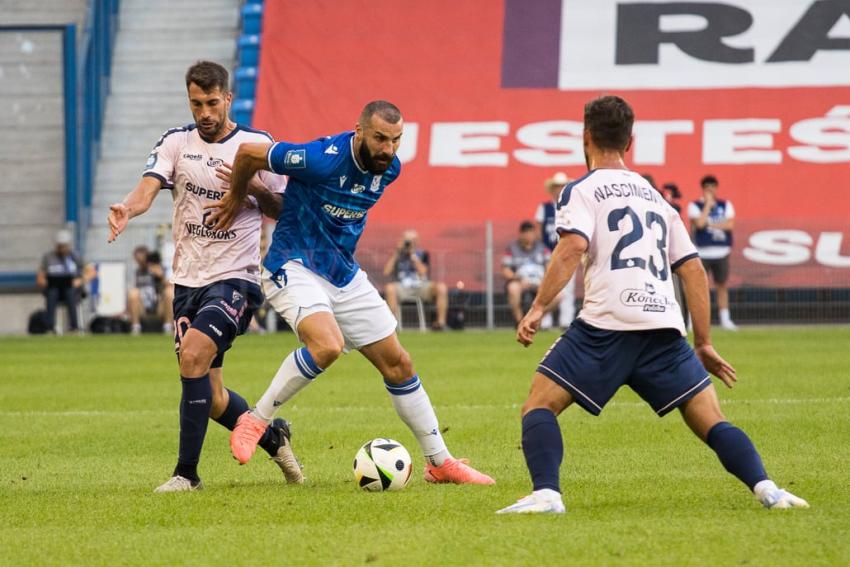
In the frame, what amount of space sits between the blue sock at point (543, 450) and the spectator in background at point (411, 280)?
717 inches

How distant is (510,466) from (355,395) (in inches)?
207

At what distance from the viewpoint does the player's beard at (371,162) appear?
7711 mm

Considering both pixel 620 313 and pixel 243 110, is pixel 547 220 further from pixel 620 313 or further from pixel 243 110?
pixel 620 313

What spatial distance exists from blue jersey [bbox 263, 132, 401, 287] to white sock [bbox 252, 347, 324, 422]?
456 mm

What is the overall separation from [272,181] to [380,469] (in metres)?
1.73

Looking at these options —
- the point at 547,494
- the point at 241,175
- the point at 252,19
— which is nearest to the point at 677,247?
the point at 547,494

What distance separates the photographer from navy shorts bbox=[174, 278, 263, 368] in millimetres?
7914

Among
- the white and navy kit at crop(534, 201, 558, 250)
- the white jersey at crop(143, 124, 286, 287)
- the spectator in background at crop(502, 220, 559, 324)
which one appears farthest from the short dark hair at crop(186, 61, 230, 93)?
the spectator in background at crop(502, 220, 559, 324)

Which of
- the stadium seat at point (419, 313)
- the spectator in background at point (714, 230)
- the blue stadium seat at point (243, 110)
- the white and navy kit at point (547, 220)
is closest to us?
the spectator in background at point (714, 230)

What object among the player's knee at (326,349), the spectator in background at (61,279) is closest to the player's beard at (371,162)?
the player's knee at (326,349)

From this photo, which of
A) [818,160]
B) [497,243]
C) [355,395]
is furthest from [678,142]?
[355,395]

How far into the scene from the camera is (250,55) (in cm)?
3088

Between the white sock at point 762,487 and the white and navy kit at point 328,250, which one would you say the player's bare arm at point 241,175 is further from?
the white sock at point 762,487

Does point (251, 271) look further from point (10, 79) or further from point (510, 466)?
point (10, 79)
